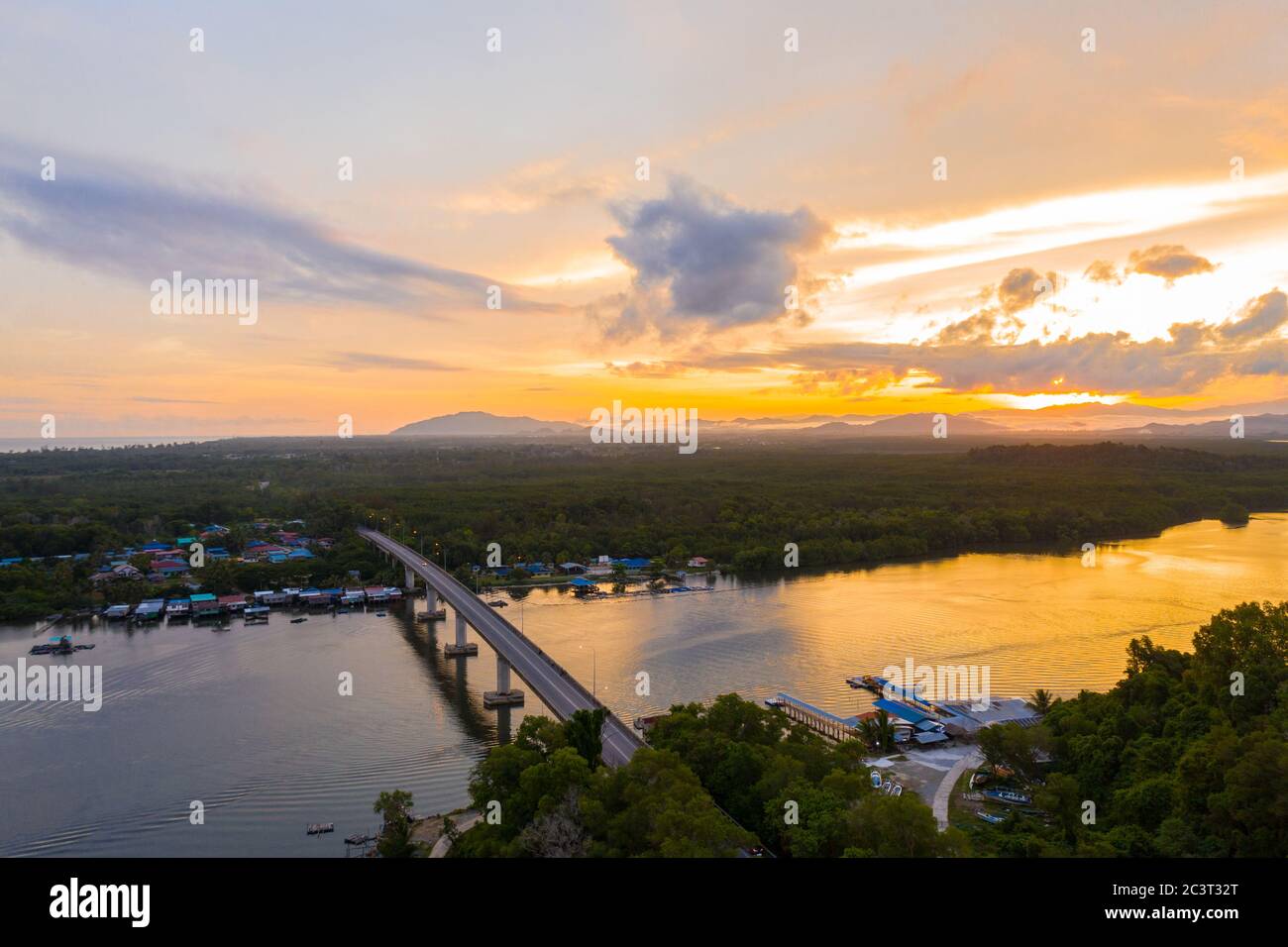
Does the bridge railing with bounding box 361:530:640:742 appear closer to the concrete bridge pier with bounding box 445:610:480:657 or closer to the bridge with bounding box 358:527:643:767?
the bridge with bounding box 358:527:643:767

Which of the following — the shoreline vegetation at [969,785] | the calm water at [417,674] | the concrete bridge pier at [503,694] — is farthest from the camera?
the concrete bridge pier at [503,694]

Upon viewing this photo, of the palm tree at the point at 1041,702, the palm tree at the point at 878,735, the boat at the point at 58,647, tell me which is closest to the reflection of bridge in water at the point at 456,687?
the palm tree at the point at 878,735

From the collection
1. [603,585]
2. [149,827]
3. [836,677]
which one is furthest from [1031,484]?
[149,827]

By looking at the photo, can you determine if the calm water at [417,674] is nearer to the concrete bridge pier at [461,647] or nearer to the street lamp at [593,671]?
the street lamp at [593,671]

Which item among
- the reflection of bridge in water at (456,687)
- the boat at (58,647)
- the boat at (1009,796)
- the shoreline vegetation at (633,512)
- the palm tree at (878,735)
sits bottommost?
the reflection of bridge in water at (456,687)

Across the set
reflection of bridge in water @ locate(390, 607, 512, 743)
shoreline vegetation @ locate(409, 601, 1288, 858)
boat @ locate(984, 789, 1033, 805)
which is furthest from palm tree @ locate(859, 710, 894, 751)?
reflection of bridge in water @ locate(390, 607, 512, 743)

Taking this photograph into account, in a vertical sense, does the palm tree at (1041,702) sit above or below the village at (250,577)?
below

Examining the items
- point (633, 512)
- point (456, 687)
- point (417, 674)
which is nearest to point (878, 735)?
point (456, 687)
